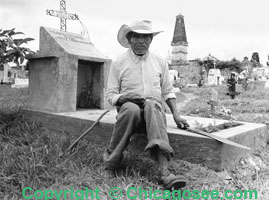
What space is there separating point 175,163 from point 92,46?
3.41m

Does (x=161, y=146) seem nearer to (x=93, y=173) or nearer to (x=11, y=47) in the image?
(x=93, y=173)

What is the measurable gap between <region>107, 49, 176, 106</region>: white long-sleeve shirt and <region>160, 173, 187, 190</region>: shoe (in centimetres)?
92

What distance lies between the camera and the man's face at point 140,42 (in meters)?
2.69

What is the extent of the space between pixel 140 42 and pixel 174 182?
55.6 inches

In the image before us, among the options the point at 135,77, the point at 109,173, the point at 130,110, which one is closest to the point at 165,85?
the point at 135,77

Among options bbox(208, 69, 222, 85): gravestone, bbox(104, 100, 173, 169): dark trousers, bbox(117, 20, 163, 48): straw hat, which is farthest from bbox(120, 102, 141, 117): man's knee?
bbox(208, 69, 222, 85): gravestone

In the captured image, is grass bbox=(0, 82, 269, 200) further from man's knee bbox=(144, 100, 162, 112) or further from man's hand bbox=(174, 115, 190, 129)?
man's knee bbox=(144, 100, 162, 112)

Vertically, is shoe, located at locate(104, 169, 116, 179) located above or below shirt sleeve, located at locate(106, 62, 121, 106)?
below

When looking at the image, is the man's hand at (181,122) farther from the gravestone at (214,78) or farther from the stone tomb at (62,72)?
the gravestone at (214,78)

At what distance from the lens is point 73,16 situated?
8.01m

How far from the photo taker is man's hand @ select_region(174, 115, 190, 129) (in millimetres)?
2737

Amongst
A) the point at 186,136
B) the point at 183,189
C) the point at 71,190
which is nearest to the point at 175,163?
the point at 186,136

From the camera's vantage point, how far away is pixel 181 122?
9.03ft

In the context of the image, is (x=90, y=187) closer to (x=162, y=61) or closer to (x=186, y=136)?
(x=186, y=136)
